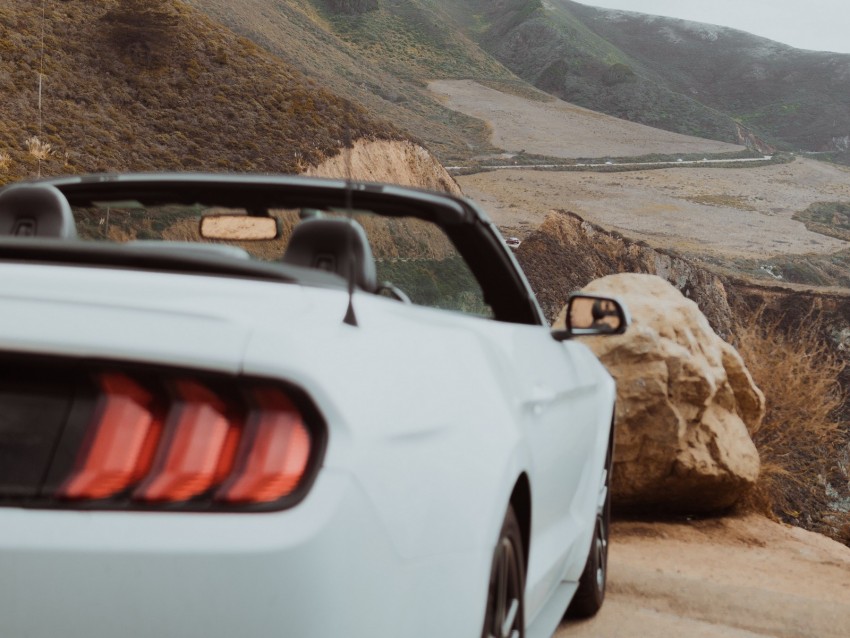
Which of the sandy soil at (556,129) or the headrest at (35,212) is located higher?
the sandy soil at (556,129)

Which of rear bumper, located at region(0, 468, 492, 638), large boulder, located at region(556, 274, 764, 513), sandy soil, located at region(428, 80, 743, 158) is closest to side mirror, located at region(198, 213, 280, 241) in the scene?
rear bumper, located at region(0, 468, 492, 638)

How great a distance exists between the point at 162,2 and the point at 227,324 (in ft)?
126

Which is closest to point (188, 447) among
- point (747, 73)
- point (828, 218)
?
point (828, 218)

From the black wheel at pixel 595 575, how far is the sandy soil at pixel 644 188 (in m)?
43.9

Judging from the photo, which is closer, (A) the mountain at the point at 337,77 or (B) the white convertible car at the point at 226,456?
(B) the white convertible car at the point at 226,456

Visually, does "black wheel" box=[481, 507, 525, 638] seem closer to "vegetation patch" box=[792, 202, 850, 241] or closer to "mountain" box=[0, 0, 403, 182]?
"mountain" box=[0, 0, 403, 182]

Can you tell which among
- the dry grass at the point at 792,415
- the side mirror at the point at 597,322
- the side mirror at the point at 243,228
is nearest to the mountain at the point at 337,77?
the side mirror at the point at 243,228

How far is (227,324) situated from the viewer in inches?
64.7

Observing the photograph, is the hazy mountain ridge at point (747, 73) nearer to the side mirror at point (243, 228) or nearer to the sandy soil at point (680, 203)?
the sandy soil at point (680, 203)

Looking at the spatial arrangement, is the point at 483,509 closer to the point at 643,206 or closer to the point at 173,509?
the point at 173,509

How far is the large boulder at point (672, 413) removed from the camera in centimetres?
793

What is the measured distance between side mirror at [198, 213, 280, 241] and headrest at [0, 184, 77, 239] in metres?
0.42

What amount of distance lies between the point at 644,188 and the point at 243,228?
247ft

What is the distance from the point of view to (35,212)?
10.4 ft
